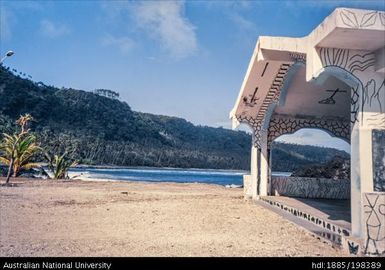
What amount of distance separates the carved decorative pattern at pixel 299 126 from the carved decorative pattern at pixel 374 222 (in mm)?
7996

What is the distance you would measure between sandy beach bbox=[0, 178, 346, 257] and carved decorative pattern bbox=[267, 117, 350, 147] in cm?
330

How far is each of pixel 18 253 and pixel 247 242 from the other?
337 cm

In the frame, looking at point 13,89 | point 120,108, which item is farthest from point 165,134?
point 13,89

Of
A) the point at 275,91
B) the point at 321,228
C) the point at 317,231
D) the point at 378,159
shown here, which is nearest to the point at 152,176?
the point at 275,91

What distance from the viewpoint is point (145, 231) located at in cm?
714

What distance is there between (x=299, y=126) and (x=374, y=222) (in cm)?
883

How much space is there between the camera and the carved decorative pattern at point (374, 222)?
5430 mm

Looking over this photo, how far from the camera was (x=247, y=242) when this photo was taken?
6.38 meters

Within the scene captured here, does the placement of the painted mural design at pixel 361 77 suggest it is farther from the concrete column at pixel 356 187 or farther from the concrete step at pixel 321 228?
the concrete step at pixel 321 228

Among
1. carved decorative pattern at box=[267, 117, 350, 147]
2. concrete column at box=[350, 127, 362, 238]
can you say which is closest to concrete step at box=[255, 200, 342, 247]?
concrete column at box=[350, 127, 362, 238]

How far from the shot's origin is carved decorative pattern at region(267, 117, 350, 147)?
13.6 meters

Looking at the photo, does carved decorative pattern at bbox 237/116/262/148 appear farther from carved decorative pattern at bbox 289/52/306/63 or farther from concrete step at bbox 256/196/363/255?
carved decorative pattern at bbox 289/52/306/63

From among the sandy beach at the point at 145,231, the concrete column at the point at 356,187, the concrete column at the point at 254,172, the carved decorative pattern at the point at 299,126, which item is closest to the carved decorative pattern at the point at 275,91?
the carved decorative pattern at the point at 299,126
